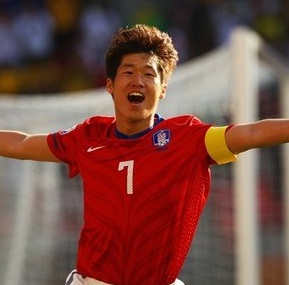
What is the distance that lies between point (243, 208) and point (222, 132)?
3416 mm

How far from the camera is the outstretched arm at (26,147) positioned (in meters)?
4.57

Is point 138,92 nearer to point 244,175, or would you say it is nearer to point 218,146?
point 218,146

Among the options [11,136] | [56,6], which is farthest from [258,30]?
[11,136]

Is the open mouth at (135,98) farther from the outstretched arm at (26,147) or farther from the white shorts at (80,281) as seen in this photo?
the white shorts at (80,281)

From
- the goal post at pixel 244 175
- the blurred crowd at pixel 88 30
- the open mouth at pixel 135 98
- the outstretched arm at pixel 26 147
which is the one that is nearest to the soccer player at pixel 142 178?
the open mouth at pixel 135 98

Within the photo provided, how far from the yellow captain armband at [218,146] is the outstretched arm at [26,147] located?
0.78m

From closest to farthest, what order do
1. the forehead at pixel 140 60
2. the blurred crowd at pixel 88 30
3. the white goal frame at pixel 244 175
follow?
the forehead at pixel 140 60
the white goal frame at pixel 244 175
the blurred crowd at pixel 88 30

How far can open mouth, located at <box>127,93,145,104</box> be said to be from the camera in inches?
166

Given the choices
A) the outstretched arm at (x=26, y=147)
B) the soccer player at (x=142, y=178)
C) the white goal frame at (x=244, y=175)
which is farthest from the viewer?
the white goal frame at (x=244, y=175)

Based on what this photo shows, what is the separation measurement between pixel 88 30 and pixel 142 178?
34.9 feet

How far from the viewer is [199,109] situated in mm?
7805

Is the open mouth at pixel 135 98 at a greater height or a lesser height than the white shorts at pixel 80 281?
greater

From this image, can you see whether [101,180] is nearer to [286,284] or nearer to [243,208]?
[243,208]

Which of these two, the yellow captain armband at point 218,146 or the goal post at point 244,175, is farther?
the goal post at point 244,175
